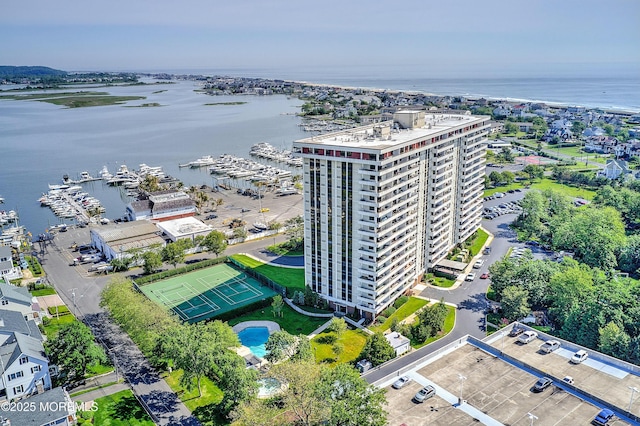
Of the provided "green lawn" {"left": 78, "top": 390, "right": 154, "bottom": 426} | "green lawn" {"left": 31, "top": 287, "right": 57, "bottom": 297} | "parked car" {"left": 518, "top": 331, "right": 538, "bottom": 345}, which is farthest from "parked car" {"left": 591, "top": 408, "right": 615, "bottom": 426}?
"green lawn" {"left": 31, "top": 287, "right": 57, "bottom": 297}

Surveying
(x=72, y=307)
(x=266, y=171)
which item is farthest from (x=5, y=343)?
(x=266, y=171)

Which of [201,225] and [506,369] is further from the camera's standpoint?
[201,225]

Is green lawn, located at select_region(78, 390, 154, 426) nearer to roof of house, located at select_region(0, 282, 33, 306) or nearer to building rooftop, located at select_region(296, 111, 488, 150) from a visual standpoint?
roof of house, located at select_region(0, 282, 33, 306)

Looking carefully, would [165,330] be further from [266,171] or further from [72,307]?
[266,171]

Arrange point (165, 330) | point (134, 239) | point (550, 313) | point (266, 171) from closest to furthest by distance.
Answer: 1. point (165, 330)
2. point (550, 313)
3. point (134, 239)
4. point (266, 171)

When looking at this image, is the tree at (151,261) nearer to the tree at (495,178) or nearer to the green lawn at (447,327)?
the green lawn at (447,327)

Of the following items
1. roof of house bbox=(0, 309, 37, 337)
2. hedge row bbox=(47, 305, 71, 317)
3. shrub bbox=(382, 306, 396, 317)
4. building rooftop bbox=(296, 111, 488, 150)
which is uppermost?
building rooftop bbox=(296, 111, 488, 150)
